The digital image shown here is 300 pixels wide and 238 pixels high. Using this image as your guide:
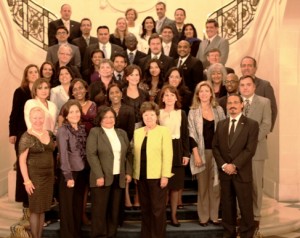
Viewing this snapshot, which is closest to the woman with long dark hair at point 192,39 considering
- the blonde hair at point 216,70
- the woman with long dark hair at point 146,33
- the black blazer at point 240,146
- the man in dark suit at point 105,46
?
the woman with long dark hair at point 146,33

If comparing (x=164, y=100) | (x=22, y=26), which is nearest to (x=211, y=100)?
(x=164, y=100)

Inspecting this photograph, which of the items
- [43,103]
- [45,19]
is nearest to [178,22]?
[45,19]

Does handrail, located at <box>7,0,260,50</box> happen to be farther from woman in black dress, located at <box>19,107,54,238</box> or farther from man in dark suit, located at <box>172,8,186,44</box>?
woman in black dress, located at <box>19,107,54,238</box>

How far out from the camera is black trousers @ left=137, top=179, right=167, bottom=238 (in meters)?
6.18

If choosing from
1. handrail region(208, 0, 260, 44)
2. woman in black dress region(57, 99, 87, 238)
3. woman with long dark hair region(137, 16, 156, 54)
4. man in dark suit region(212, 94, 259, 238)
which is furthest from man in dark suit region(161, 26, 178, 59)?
woman in black dress region(57, 99, 87, 238)

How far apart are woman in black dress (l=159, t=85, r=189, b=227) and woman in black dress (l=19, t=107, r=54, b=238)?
1.39m

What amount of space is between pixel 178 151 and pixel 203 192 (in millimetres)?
612

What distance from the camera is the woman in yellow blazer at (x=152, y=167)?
6.12m

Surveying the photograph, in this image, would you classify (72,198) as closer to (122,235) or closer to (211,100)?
(122,235)

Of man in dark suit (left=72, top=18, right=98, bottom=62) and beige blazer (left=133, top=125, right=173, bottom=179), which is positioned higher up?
man in dark suit (left=72, top=18, right=98, bottom=62)

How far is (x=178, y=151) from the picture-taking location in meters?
6.47

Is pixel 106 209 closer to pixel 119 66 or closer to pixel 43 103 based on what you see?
pixel 43 103

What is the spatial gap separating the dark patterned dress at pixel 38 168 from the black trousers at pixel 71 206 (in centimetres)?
28

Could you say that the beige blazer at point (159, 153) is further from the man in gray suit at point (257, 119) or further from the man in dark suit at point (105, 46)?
the man in dark suit at point (105, 46)
